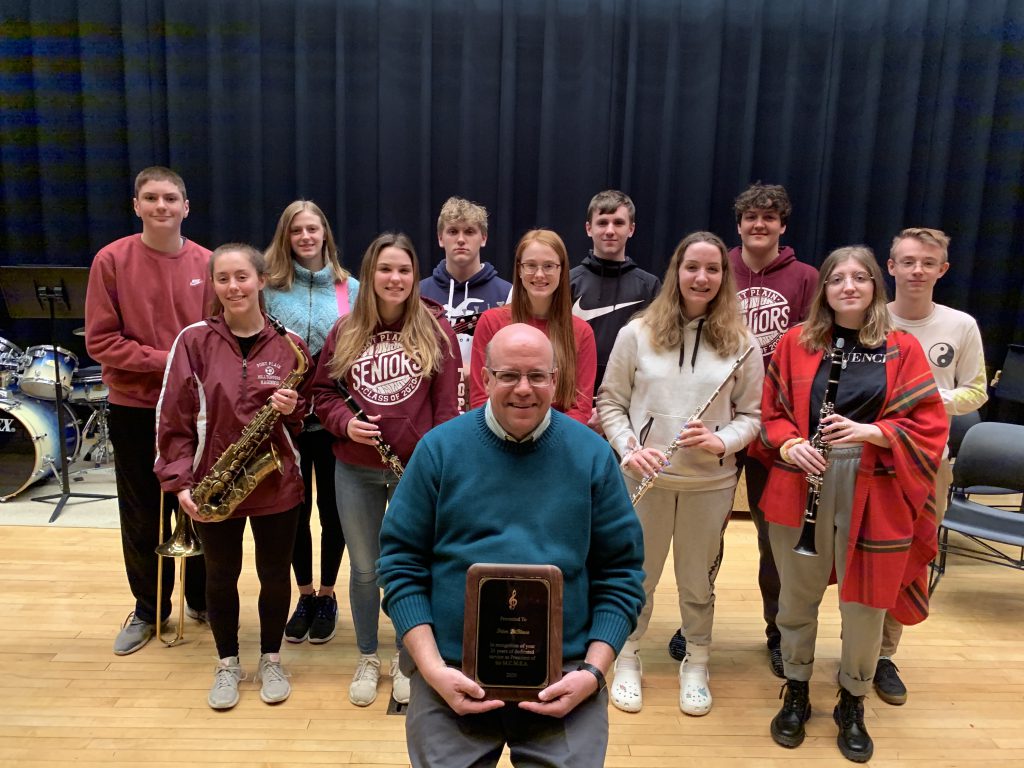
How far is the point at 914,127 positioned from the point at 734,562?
3.41 meters

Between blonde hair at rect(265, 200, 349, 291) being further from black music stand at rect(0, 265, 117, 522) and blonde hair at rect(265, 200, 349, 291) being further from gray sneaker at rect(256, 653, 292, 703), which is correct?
black music stand at rect(0, 265, 117, 522)

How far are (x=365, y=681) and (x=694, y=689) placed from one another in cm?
116

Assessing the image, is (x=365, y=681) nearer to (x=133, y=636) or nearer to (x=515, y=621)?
(x=133, y=636)

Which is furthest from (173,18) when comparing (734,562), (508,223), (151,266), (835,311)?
(734,562)

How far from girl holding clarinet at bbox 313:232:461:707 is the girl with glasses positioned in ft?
0.46

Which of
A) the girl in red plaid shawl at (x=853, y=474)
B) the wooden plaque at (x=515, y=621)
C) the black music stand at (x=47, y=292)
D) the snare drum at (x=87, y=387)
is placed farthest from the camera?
the snare drum at (x=87, y=387)

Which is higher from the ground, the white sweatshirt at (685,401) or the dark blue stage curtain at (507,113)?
the dark blue stage curtain at (507,113)

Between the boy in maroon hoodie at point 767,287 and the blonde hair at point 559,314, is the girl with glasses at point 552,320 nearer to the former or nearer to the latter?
the blonde hair at point 559,314

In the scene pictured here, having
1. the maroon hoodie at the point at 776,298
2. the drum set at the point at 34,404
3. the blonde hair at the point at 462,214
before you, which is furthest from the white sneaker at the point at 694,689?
the drum set at the point at 34,404

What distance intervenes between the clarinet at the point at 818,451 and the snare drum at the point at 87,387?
13.6 ft

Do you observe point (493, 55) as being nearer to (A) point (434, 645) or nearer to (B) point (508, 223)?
(B) point (508, 223)

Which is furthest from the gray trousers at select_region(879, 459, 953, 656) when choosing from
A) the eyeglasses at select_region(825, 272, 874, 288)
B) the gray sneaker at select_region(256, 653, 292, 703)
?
the gray sneaker at select_region(256, 653, 292, 703)

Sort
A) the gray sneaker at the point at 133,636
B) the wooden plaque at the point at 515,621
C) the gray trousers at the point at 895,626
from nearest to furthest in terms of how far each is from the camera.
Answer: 1. the wooden plaque at the point at 515,621
2. the gray trousers at the point at 895,626
3. the gray sneaker at the point at 133,636

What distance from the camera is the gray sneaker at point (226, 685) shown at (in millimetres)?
2320
